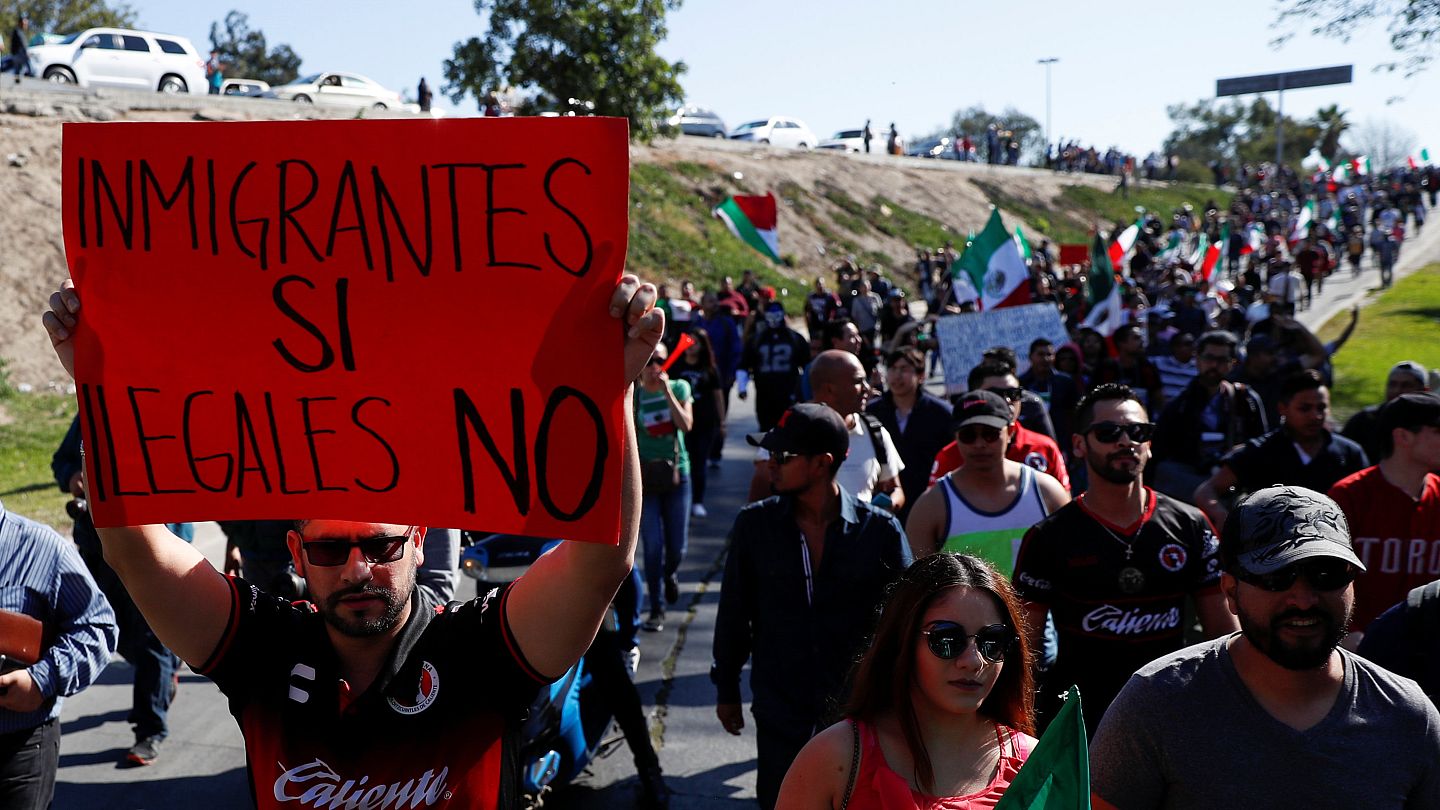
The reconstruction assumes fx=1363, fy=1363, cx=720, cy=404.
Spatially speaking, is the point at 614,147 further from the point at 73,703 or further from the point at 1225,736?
the point at 73,703

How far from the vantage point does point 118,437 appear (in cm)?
258

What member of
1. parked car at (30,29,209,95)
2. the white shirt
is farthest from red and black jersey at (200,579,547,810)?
parked car at (30,29,209,95)

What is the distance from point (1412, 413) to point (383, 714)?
12.9 feet

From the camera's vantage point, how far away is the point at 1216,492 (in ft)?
20.2

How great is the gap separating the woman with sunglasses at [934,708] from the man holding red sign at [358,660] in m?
0.64

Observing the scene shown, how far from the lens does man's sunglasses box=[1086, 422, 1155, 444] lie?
14.6 feet

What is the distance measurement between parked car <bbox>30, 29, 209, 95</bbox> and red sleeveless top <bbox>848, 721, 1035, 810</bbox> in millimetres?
32223

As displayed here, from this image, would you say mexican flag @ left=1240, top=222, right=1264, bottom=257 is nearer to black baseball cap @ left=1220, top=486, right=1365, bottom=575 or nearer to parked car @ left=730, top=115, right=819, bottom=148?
parked car @ left=730, top=115, right=819, bottom=148

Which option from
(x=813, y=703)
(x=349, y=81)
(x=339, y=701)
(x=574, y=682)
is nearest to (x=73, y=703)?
Answer: (x=574, y=682)

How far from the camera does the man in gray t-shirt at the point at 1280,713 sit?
8.73 feet

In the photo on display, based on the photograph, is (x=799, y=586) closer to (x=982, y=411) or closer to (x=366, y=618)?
(x=982, y=411)

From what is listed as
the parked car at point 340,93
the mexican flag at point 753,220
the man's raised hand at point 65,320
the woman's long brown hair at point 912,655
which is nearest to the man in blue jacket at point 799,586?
the woman's long brown hair at point 912,655

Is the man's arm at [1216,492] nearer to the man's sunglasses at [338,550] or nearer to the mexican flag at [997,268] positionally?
the man's sunglasses at [338,550]

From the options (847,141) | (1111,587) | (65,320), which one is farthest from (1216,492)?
(847,141)
